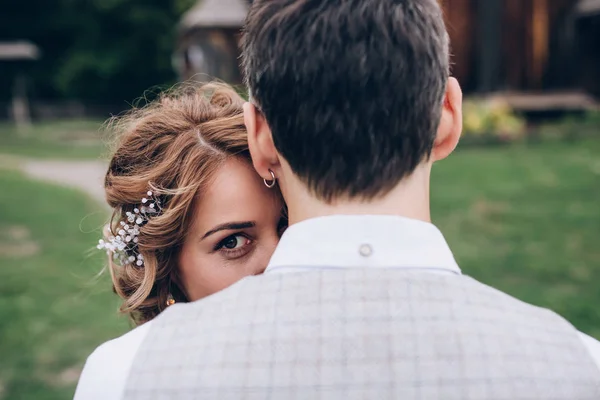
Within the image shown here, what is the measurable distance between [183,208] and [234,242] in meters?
0.19

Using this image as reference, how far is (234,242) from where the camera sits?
223 centimetres

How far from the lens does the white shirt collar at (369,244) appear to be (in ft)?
3.97

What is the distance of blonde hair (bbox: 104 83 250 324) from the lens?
228 cm

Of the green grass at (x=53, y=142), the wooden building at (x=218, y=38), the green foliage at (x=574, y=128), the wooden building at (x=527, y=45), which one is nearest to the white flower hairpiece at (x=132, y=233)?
the green foliage at (x=574, y=128)

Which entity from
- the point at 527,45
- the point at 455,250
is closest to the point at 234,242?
the point at 455,250

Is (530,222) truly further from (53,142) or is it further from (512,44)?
(53,142)

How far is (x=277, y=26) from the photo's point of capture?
1212 millimetres

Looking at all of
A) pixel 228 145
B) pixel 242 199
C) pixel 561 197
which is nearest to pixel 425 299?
pixel 242 199

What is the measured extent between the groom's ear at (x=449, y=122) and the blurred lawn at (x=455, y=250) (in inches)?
66.5

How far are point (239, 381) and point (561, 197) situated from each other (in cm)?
868

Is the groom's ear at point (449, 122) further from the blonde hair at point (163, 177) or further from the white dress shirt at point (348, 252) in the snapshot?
the blonde hair at point (163, 177)

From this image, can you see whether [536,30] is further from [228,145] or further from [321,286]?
[321,286]

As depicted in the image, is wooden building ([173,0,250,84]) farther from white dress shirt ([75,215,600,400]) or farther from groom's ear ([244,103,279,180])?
white dress shirt ([75,215,600,400])

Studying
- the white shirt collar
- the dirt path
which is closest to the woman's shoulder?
the white shirt collar
